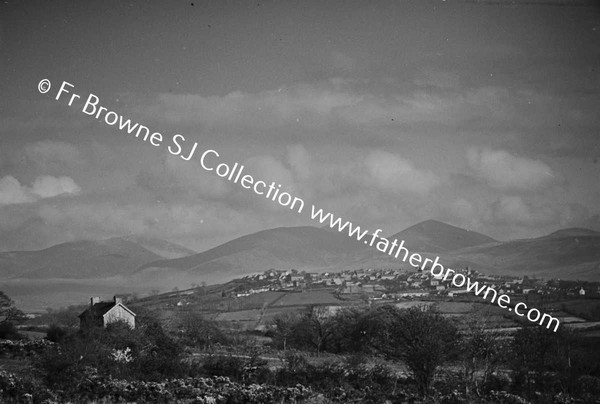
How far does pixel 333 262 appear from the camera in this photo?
2545cm

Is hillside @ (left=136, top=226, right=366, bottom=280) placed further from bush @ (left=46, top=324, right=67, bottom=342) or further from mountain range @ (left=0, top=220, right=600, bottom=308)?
bush @ (left=46, top=324, right=67, bottom=342)

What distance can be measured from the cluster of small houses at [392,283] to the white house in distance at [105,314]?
19.2 feet

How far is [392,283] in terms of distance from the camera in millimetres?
23547

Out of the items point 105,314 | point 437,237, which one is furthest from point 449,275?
point 105,314

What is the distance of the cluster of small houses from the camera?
17625 mm

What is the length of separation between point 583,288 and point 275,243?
10.9 m

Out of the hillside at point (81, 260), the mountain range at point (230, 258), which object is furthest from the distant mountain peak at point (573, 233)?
the hillside at point (81, 260)

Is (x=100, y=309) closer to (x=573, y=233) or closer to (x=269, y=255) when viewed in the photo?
(x=269, y=255)

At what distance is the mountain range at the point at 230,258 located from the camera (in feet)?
57.9

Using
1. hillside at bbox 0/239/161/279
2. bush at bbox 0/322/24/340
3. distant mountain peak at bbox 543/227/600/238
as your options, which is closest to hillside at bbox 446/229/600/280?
distant mountain peak at bbox 543/227/600/238

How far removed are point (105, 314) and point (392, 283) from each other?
943 centimetres

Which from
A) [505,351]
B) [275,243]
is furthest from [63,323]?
[505,351]

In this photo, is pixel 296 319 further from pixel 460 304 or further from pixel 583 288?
pixel 583 288

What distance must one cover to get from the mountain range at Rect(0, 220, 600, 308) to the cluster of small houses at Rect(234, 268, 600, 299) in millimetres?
477
